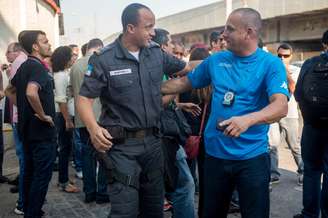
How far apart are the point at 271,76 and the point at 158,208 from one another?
1.30m

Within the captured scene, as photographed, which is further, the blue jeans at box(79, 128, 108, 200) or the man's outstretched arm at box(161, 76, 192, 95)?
the blue jeans at box(79, 128, 108, 200)

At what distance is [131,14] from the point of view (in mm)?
3059

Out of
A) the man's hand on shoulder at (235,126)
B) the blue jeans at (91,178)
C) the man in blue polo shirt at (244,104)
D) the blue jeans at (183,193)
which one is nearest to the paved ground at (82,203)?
the blue jeans at (91,178)

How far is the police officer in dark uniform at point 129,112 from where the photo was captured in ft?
9.77

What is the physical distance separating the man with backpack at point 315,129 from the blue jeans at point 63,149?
3.06 m

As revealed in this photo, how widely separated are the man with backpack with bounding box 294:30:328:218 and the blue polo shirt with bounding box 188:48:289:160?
113cm

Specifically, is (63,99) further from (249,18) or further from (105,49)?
(249,18)

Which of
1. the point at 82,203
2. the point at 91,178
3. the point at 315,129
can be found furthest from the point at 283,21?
the point at 315,129

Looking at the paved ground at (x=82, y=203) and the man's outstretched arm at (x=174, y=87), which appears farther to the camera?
the paved ground at (x=82, y=203)

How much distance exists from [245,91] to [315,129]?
58.8 inches

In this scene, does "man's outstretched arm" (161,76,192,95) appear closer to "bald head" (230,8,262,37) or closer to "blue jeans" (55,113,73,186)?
"bald head" (230,8,262,37)

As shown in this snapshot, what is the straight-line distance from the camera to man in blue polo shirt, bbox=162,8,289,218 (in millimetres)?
2787

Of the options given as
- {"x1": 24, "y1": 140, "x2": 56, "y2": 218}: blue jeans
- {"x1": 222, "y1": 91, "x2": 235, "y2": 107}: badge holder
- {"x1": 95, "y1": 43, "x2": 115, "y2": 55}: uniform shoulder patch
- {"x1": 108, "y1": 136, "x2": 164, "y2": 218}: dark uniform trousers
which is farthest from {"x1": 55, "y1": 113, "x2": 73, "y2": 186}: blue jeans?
{"x1": 222, "y1": 91, "x2": 235, "y2": 107}: badge holder

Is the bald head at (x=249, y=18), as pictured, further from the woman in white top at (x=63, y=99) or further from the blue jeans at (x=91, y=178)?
the woman in white top at (x=63, y=99)
